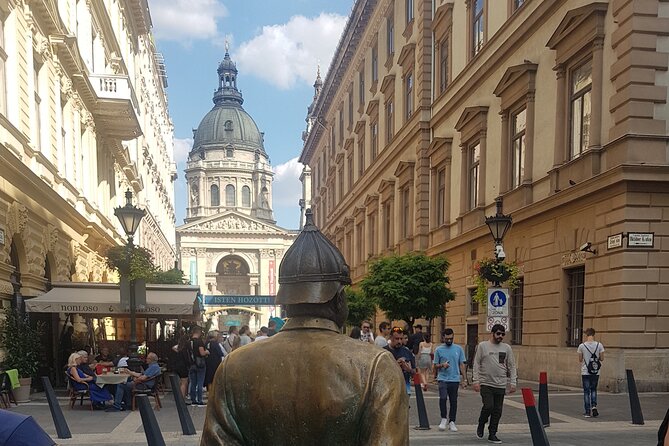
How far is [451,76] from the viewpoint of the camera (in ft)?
81.1

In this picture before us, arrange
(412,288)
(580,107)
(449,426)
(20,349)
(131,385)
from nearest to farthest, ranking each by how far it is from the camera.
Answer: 1. (449,426)
2. (131,385)
3. (20,349)
4. (580,107)
5. (412,288)

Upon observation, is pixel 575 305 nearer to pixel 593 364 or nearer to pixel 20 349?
pixel 593 364

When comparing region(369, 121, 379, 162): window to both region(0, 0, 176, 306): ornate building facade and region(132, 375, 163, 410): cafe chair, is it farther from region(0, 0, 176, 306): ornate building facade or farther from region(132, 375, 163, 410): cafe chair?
Answer: region(132, 375, 163, 410): cafe chair

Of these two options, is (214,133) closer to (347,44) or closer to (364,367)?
(347,44)

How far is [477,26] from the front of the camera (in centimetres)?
2234

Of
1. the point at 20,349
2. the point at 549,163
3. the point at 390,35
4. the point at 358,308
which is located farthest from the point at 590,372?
the point at 390,35

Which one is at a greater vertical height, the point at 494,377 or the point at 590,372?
the point at 494,377

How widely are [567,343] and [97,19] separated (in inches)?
828

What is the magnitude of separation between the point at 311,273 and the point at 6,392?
41.8 feet

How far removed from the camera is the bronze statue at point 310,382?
69.8 inches

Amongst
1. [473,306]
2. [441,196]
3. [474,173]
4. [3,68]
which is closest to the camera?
[3,68]

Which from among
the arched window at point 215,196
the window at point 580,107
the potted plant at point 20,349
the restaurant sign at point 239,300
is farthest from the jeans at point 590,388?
the arched window at point 215,196

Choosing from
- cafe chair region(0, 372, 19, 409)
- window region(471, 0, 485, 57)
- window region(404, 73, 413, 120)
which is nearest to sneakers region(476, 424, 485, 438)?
cafe chair region(0, 372, 19, 409)

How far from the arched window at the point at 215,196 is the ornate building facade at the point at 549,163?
3526 inches
